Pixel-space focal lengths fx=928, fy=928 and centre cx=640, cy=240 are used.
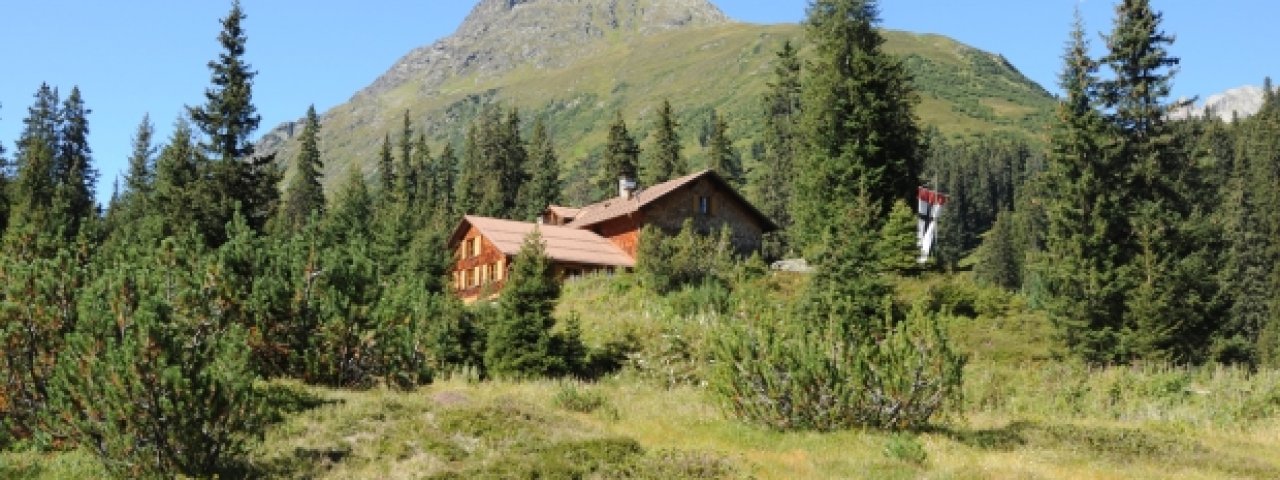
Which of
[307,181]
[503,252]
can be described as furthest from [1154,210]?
[307,181]

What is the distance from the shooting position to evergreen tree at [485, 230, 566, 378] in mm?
27125

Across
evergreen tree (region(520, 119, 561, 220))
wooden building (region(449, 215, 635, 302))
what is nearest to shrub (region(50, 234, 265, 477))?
wooden building (region(449, 215, 635, 302))

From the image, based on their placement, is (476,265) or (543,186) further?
(543,186)

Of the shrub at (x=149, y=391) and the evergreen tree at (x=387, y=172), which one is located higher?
the evergreen tree at (x=387, y=172)

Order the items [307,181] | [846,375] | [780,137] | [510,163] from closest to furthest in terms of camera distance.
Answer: [846,375] < [780,137] < [307,181] < [510,163]

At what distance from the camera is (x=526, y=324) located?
91.2 ft

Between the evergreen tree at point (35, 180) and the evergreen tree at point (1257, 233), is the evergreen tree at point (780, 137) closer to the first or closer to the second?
the evergreen tree at point (1257, 233)

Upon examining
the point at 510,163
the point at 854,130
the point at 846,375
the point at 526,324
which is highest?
the point at 510,163

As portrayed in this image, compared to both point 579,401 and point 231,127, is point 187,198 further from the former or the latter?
point 579,401

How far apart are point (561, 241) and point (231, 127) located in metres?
18.6

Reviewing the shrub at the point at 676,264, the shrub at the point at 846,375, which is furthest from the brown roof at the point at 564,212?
the shrub at the point at 846,375

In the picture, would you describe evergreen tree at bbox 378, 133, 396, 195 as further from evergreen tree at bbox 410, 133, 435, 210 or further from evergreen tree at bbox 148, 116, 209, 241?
evergreen tree at bbox 148, 116, 209, 241

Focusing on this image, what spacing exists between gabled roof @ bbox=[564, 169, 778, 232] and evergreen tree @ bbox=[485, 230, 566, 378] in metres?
24.2

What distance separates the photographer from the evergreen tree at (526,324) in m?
27.1
